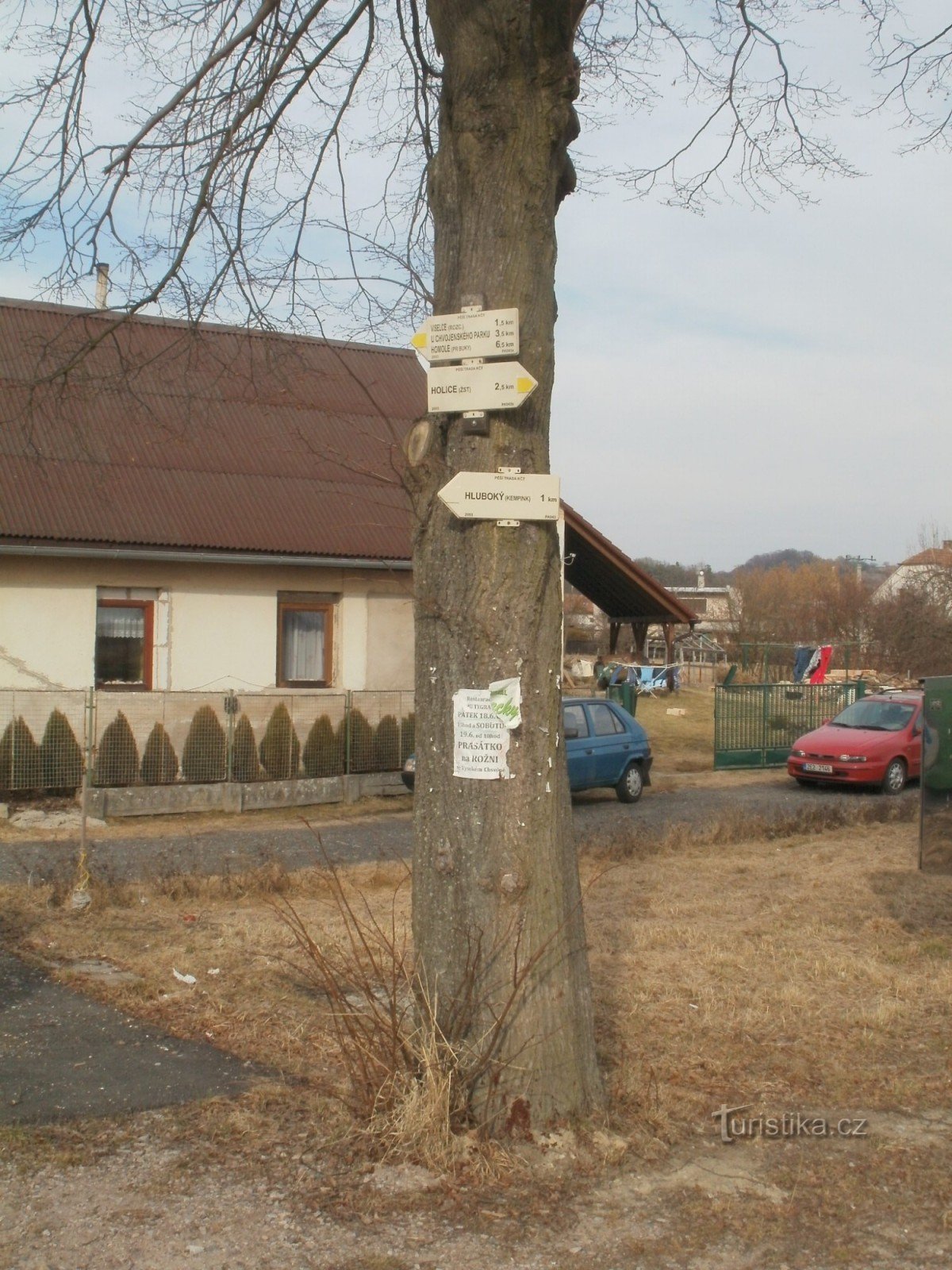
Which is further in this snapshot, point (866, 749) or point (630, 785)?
point (866, 749)

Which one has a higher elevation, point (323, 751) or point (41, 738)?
point (41, 738)

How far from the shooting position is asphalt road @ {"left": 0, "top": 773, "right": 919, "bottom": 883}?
37.2ft

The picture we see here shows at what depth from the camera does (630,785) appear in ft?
64.8

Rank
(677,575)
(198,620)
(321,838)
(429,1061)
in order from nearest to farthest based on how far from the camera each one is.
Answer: (429,1061) < (321,838) < (198,620) < (677,575)

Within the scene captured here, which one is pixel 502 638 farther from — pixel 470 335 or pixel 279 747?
pixel 279 747

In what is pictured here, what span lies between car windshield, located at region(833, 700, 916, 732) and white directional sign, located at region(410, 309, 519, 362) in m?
19.0

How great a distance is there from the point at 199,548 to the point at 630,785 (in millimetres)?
7244

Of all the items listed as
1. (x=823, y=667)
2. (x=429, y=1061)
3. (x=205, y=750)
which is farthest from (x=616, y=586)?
(x=429, y=1061)

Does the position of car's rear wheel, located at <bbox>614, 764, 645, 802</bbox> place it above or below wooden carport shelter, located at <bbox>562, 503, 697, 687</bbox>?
below

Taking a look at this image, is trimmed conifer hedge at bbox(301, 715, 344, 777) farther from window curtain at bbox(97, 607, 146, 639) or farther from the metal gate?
the metal gate

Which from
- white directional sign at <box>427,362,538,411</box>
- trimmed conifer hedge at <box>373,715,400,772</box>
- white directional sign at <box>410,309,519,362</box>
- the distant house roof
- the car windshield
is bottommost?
trimmed conifer hedge at <box>373,715,400,772</box>

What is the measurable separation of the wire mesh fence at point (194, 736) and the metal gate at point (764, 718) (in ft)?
26.7

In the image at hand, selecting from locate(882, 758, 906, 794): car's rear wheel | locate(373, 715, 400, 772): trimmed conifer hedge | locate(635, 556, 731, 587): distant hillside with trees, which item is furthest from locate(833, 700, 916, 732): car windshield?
locate(635, 556, 731, 587): distant hillside with trees

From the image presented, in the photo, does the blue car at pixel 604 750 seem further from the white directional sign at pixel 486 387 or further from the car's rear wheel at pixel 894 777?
the white directional sign at pixel 486 387
